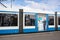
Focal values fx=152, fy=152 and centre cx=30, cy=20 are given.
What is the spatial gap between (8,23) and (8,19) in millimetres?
360

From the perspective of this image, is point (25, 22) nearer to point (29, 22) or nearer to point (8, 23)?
point (29, 22)

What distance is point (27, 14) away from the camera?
46.8ft

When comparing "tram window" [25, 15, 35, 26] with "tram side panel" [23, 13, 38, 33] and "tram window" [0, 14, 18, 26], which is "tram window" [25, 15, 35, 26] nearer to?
"tram side panel" [23, 13, 38, 33]

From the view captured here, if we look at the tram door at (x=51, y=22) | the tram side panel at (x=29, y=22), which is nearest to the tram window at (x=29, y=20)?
the tram side panel at (x=29, y=22)

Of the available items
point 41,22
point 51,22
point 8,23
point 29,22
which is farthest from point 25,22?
point 51,22

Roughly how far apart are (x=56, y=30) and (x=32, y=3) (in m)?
3.98

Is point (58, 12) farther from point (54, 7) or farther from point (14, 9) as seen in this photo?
point (14, 9)

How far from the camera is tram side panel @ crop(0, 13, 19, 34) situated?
1332cm

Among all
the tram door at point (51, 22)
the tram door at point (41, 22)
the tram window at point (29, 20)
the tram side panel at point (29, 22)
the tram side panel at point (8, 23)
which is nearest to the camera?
the tram side panel at point (8, 23)

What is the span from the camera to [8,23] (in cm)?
1362

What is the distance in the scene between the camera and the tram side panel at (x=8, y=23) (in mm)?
13325

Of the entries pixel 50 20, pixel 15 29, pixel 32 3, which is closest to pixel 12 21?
pixel 15 29

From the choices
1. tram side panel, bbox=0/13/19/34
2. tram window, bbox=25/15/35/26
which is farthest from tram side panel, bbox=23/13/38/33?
tram side panel, bbox=0/13/19/34

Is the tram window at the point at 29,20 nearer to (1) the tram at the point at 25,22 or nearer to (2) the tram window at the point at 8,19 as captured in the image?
(1) the tram at the point at 25,22
